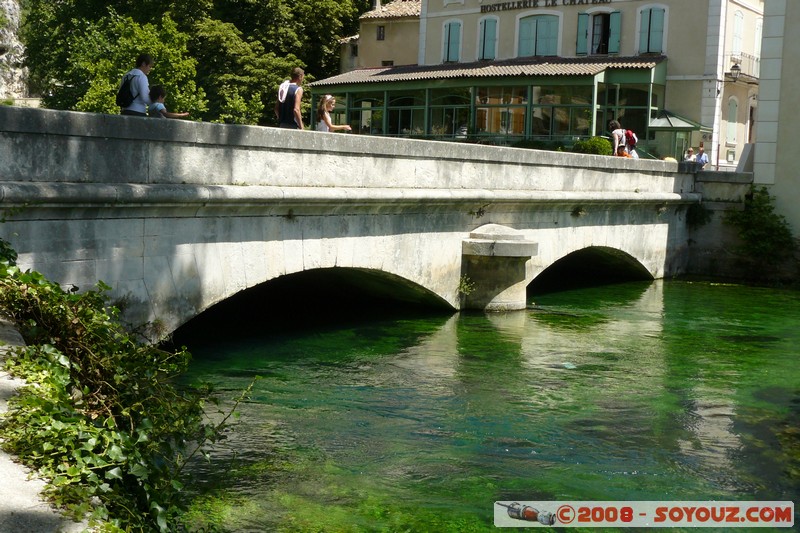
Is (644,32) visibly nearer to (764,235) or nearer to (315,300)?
(764,235)

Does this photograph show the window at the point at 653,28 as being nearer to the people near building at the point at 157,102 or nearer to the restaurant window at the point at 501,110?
the restaurant window at the point at 501,110

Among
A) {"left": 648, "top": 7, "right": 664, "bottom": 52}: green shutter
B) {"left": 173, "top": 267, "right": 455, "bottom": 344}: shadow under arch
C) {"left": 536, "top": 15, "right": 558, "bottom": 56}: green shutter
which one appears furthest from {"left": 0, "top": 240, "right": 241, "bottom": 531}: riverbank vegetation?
{"left": 536, "top": 15, "right": 558, "bottom": 56}: green shutter

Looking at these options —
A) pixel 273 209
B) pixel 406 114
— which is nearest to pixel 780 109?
pixel 273 209

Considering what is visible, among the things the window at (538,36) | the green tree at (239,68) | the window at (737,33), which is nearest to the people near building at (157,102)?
the window at (737,33)

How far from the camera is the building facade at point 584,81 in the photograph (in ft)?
102

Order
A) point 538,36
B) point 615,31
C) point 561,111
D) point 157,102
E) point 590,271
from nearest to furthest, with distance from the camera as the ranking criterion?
point 157,102 → point 590,271 → point 561,111 → point 615,31 → point 538,36

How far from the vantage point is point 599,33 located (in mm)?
33844

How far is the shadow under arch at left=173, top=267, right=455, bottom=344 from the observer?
1210cm

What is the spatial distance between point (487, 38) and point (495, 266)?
81.3 feet

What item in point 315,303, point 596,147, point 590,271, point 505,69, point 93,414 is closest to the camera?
point 93,414

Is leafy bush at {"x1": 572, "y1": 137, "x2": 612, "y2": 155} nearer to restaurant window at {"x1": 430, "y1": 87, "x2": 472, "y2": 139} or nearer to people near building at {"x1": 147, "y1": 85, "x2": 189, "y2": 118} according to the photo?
restaurant window at {"x1": 430, "y1": 87, "x2": 472, "y2": 139}

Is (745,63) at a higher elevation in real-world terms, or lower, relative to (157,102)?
higher

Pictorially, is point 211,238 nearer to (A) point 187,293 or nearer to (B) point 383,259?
(A) point 187,293

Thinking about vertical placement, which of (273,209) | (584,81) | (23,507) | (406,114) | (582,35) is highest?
(582,35)
